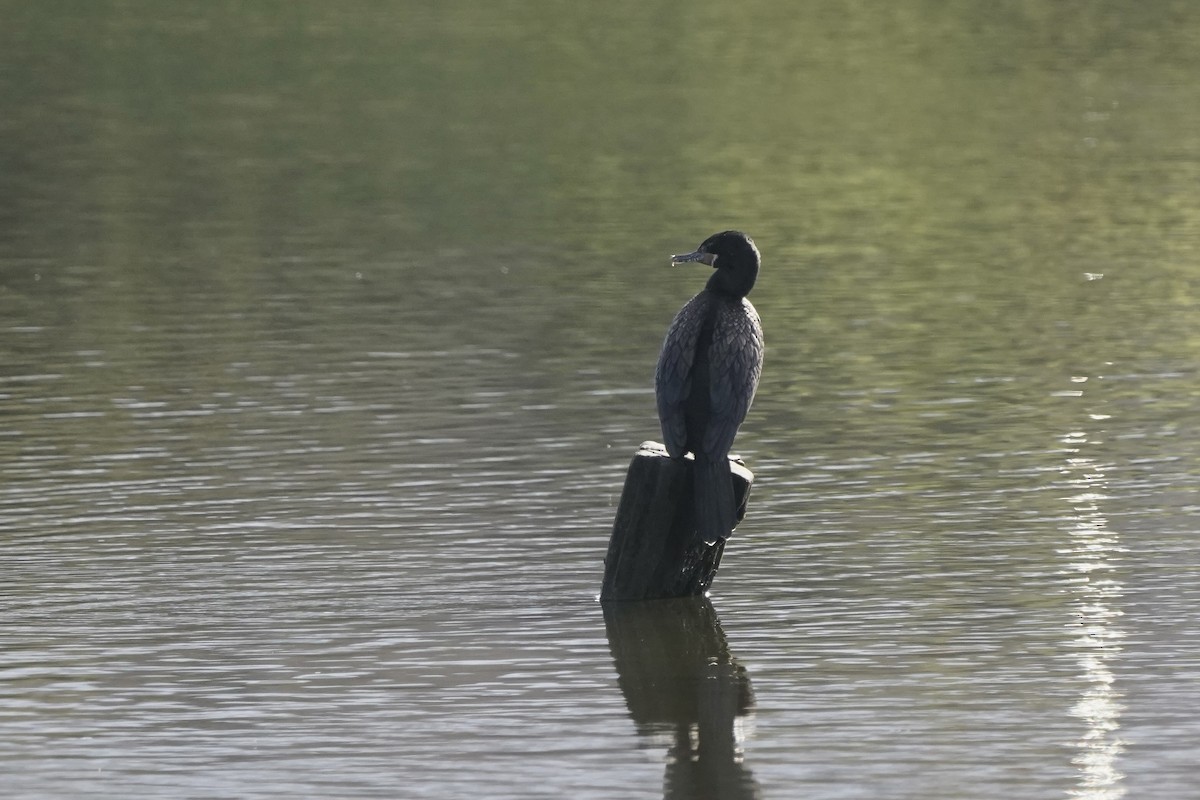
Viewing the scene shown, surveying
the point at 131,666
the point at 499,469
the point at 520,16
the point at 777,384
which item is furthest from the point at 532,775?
the point at 520,16

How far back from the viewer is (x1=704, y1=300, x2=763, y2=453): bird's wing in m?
9.09

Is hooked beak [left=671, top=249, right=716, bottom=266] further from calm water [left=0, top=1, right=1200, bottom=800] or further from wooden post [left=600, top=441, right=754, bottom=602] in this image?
calm water [left=0, top=1, right=1200, bottom=800]

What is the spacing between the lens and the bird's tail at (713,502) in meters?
9.08

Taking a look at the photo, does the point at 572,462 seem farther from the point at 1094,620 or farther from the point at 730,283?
the point at 1094,620

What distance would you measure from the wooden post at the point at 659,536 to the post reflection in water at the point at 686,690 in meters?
0.08

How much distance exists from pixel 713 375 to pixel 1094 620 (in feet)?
5.93

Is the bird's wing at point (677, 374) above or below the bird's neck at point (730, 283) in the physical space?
below

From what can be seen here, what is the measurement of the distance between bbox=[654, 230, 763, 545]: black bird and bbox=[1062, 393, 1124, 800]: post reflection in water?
151cm

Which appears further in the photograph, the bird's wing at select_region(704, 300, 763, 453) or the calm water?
the bird's wing at select_region(704, 300, 763, 453)

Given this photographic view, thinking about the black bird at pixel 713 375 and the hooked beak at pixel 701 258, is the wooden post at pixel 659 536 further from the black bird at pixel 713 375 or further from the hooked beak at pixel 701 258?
the hooked beak at pixel 701 258

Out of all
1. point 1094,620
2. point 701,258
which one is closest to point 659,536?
point 701,258

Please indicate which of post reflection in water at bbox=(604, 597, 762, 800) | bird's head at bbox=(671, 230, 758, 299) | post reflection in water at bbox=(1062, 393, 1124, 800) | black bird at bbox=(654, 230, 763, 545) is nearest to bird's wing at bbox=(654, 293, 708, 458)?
black bird at bbox=(654, 230, 763, 545)

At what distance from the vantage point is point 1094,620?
910 cm

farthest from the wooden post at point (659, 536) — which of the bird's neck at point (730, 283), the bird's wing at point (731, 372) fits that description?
the bird's neck at point (730, 283)
